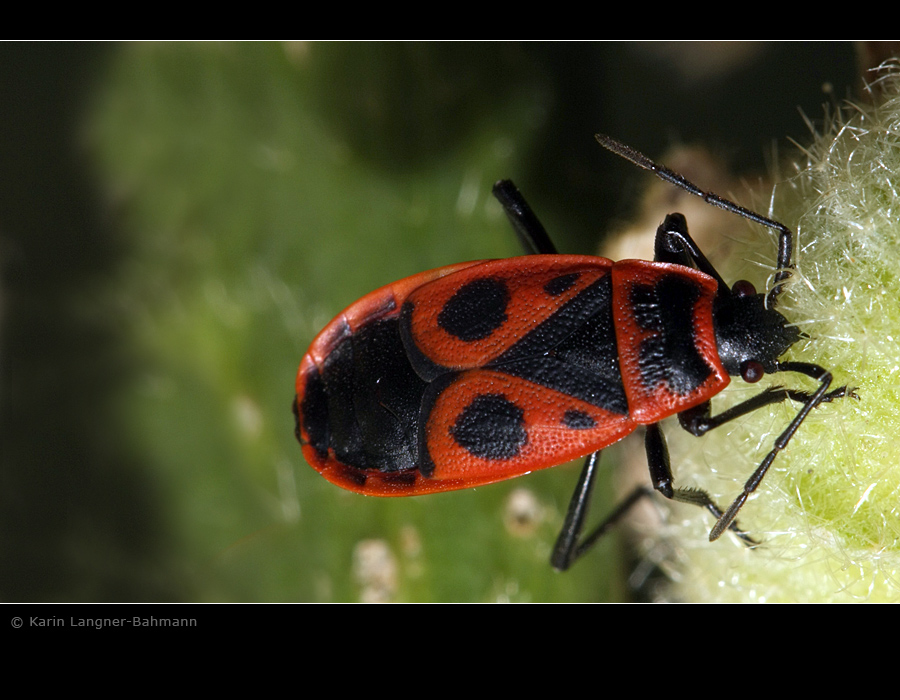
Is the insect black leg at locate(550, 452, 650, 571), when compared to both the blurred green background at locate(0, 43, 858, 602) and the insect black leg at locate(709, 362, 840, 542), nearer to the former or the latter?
the blurred green background at locate(0, 43, 858, 602)

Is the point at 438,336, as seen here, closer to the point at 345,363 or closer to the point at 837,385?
the point at 345,363

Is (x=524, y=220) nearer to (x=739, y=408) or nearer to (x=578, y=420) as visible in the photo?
(x=578, y=420)

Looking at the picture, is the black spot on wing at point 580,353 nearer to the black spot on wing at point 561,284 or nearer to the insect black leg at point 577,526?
the black spot on wing at point 561,284

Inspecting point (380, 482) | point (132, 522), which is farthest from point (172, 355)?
point (380, 482)

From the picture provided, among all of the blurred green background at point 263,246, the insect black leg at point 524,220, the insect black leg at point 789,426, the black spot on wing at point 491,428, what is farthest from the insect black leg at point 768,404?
the insect black leg at point 524,220

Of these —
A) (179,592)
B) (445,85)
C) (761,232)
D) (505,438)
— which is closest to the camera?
(761,232)

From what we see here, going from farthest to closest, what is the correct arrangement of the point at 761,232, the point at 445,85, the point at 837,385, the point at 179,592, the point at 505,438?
the point at 179,592
the point at 445,85
the point at 505,438
the point at 761,232
the point at 837,385
